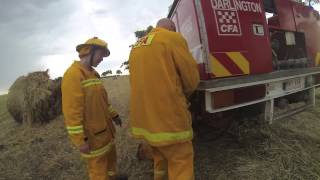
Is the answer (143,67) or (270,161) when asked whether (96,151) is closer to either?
(143,67)

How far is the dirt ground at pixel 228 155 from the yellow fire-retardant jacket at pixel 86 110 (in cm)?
84

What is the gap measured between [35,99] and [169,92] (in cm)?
551

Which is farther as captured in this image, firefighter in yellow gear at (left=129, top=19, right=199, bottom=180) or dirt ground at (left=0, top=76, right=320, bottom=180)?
dirt ground at (left=0, top=76, right=320, bottom=180)

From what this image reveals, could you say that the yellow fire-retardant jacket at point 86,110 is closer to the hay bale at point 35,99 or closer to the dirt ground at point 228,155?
the dirt ground at point 228,155

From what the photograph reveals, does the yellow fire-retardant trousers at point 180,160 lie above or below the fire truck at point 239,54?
below

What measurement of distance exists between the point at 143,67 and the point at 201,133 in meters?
2.34

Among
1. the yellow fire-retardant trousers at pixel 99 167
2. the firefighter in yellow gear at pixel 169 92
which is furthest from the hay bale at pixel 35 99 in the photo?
the firefighter in yellow gear at pixel 169 92

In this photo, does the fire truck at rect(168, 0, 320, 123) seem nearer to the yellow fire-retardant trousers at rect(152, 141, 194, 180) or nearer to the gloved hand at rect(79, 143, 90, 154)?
the yellow fire-retardant trousers at rect(152, 141, 194, 180)

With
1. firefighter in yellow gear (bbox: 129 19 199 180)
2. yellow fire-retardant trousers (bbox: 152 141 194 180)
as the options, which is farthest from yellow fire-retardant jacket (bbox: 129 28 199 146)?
yellow fire-retardant trousers (bbox: 152 141 194 180)

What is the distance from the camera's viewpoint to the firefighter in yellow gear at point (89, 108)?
362cm

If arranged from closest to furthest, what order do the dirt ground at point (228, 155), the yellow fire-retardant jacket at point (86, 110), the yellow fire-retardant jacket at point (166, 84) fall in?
the yellow fire-retardant jacket at point (166, 84)
the yellow fire-retardant jacket at point (86, 110)
the dirt ground at point (228, 155)

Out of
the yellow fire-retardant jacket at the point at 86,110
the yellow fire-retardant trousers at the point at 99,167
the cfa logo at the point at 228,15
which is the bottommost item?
the yellow fire-retardant trousers at the point at 99,167

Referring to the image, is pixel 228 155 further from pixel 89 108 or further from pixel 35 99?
pixel 35 99

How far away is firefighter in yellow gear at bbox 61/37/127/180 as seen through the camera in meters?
3.62
